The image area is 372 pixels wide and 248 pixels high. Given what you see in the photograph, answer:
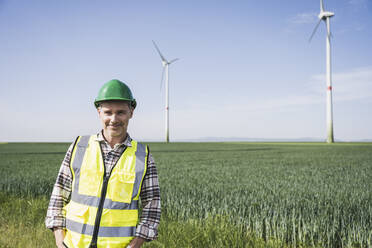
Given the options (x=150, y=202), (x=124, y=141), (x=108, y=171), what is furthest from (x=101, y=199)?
(x=124, y=141)

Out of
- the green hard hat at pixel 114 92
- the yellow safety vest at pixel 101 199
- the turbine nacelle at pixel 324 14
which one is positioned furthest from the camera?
the turbine nacelle at pixel 324 14

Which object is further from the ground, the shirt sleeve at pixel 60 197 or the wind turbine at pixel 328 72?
the wind turbine at pixel 328 72

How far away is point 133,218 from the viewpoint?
249 cm

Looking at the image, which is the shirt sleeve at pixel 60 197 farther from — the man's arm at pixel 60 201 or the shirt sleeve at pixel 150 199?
the shirt sleeve at pixel 150 199

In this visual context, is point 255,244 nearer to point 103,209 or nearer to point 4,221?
point 103,209

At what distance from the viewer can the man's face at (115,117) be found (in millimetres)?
2555

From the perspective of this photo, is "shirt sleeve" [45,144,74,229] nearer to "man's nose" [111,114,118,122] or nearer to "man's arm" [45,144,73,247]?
"man's arm" [45,144,73,247]

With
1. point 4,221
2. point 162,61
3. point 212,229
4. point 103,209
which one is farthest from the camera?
point 162,61

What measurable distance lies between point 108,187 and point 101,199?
0.38 ft

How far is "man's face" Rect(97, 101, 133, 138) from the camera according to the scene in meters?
2.55

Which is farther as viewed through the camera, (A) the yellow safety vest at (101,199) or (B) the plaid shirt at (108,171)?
(B) the plaid shirt at (108,171)

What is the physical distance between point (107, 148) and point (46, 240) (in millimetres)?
3454

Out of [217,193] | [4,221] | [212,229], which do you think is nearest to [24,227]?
[4,221]

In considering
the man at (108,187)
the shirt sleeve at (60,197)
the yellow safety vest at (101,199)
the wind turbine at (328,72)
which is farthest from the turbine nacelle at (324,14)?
the shirt sleeve at (60,197)
